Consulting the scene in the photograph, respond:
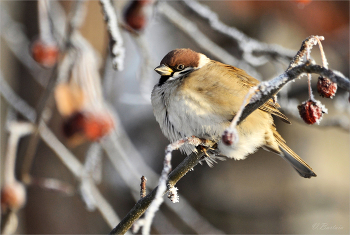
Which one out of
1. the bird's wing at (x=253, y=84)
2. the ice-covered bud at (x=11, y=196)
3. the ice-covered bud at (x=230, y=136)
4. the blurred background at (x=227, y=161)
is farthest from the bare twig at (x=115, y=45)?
the blurred background at (x=227, y=161)

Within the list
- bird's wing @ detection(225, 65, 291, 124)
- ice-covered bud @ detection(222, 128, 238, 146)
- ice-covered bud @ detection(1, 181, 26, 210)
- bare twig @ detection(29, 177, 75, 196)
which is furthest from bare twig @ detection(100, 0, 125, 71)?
ice-covered bud @ detection(1, 181, 26, 210)

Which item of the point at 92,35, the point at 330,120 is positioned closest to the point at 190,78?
the point at 330,120

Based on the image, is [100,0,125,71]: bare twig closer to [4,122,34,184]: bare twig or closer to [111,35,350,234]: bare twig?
[111,35,350,234]: bare twig

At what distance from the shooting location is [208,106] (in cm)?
191

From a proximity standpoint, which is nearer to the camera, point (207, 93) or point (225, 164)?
point (207, 93)

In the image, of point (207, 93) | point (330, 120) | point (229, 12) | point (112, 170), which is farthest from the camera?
point (229, 12)

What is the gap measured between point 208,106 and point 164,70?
0.40 meters

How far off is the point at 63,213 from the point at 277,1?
3720 mm

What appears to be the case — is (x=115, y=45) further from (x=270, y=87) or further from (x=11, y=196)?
(x=11, y=196)

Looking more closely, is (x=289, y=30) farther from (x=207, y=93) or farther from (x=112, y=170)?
(x=207, y=93)

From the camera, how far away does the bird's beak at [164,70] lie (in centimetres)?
212

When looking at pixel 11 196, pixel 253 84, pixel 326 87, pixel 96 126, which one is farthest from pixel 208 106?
pixel 11 196

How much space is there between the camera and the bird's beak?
6.97 feet

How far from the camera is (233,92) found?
6.51ft
